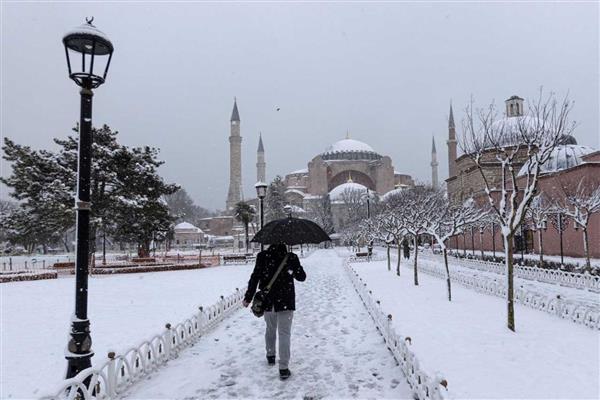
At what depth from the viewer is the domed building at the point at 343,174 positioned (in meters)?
72.9

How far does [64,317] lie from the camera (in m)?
9.45

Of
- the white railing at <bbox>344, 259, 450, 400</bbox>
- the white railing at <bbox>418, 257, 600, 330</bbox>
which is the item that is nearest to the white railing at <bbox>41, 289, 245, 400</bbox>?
the white railing at <bbox>344, 259, 450, 400</bbox>

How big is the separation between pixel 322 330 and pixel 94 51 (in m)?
5.78

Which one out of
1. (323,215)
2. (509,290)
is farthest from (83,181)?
(323,215)

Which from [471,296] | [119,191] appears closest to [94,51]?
[471,296]

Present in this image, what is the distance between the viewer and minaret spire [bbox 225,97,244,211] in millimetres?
67938

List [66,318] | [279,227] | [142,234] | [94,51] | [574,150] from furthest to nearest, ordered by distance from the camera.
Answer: [574,150] < [142,234] < [66,318] < [279,227] < [94,51]

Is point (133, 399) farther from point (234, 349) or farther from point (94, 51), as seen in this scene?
point (94, 51)

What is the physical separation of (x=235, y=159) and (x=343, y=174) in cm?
2209

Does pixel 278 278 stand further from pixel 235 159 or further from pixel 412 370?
pixel 235 159

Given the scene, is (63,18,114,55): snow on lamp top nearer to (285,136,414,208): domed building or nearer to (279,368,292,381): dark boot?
(279,368,292,381): dark boot

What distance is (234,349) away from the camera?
629cm

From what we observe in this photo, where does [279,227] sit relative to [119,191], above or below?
below

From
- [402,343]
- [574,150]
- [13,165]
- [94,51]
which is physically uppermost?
[574,150]
